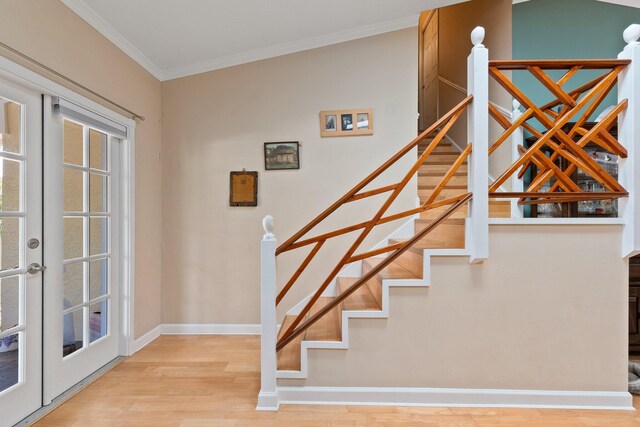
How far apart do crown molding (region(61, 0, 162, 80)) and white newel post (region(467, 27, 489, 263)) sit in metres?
2.50

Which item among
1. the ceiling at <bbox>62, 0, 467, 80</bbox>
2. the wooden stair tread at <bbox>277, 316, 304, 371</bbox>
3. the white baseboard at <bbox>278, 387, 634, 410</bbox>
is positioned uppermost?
the ceiling at <bbox>62, 0, 467, 80</bbox>

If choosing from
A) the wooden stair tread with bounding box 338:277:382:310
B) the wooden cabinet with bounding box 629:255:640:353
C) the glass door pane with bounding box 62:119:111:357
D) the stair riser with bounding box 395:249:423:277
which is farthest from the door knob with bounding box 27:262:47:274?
the wooden cabinet with bounding box 629:255:640:353

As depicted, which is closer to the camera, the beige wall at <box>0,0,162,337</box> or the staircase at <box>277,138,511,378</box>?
the beige wall at <box>0,0,162,337</box>

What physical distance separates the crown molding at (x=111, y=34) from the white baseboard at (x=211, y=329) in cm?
239

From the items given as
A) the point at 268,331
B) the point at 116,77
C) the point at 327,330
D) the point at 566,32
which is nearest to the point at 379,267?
the point at 327,330

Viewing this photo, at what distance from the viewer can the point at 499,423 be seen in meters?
1.87

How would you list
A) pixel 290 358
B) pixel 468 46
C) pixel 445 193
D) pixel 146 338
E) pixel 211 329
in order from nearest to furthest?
pixel 290 358 → pixel 146 338 → pixel 211 329 → pixel 445 193 → pixel 468 46

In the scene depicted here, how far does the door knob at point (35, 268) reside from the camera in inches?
76.1

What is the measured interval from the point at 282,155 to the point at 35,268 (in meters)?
1.99

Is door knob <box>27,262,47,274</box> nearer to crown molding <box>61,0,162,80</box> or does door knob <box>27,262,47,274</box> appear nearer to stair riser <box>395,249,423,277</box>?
crown molding <box>61,0,162,80</box>

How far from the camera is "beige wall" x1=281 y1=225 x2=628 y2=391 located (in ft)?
6.72

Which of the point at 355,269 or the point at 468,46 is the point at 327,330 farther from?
the point at 468,46

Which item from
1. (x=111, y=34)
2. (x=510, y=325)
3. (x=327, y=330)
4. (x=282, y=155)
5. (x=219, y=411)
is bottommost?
(x=219, y=411)

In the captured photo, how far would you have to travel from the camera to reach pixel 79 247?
237cm
